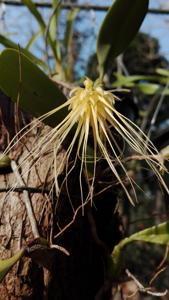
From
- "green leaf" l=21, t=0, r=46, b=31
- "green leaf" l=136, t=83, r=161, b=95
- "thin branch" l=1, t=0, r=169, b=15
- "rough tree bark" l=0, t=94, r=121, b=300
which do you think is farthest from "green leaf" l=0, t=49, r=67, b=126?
"thin branch" l=1, t=0, r=169, b=15

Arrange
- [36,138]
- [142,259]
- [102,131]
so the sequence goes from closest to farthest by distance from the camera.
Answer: [102,131], [36,138], [142,259]

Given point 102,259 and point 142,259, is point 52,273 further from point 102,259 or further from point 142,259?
point 142,259

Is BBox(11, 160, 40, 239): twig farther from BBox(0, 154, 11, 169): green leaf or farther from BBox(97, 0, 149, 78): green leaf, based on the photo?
BBox(97, 0, 149, 78): green leaf

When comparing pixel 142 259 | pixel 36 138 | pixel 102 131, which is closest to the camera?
pixel 102 131

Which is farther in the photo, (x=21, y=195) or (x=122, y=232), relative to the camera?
(x=122, y=232)

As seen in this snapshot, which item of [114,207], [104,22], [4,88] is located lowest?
[114,207]

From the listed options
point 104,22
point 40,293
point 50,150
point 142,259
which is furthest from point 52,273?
point 142,259

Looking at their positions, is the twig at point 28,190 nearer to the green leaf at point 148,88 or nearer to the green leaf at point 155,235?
the green leaf at point 155,235

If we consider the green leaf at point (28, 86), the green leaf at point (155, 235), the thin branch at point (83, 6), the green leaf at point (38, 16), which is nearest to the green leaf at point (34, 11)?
the green leaf at point (38, 16)
